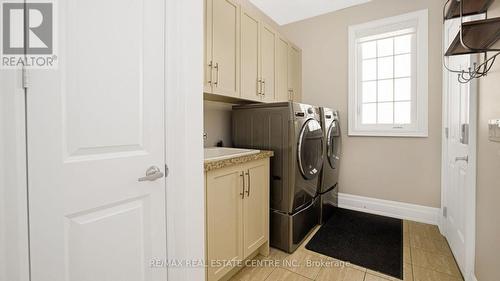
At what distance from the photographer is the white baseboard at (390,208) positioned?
8.16 ft

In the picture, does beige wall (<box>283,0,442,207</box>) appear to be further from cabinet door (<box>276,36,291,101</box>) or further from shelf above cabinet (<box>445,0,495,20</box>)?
shelf above cabinet (<box>445,0,495,20</box>)

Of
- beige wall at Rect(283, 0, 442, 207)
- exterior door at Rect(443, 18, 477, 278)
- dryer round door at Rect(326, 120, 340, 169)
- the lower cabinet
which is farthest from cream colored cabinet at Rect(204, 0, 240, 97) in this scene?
exterior door at Rect(443, 18, 477, 278)

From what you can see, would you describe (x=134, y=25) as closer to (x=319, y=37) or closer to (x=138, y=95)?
(x=138, y=95)

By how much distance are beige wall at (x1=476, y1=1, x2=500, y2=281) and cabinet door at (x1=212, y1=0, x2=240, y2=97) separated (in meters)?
1.63

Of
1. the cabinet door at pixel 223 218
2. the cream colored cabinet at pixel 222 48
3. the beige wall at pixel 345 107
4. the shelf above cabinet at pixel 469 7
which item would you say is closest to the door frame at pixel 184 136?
the cabinet door at pixel 223 218

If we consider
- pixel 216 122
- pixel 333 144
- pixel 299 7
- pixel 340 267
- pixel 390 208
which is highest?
pixel 299 7

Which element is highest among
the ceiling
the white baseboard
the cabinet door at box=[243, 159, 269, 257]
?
the ceiling

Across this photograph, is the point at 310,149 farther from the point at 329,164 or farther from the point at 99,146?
the point at 99,146

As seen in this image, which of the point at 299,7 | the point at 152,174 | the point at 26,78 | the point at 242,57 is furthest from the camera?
the point at 299,7

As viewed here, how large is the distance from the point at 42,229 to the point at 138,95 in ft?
2.03

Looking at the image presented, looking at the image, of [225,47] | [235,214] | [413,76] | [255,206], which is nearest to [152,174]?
[235,214]

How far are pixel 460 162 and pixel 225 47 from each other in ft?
6.81

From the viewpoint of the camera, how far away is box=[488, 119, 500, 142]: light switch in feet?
3.56

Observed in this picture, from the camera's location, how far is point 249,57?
211cm
